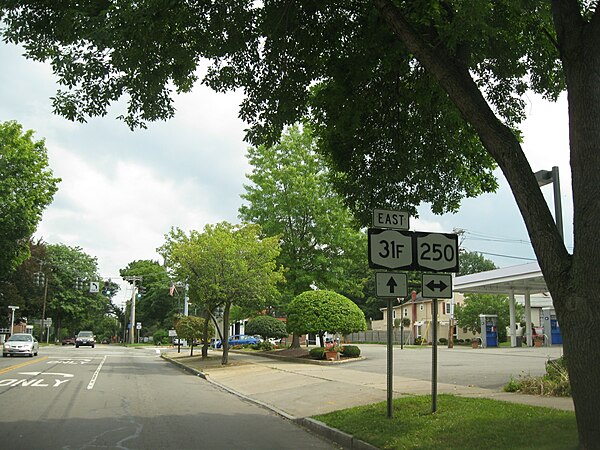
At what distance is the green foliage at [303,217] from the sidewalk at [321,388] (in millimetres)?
8728

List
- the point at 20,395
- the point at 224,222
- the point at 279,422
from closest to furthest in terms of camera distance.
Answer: the point at 279,422
the point at 20,395
the point at 224,222

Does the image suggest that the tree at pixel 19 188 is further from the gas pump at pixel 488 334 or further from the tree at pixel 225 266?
the gas pump at pixel 488 334

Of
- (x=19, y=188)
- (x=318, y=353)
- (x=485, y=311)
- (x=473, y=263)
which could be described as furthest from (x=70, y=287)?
(x=473, y=263)

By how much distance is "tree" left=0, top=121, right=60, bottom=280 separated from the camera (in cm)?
3023

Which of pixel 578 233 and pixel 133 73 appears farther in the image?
pixel 133 73

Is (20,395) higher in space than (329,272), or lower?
lower

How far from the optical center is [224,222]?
1063 inches

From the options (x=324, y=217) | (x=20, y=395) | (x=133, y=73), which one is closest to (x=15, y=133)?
(x=324, y=217)

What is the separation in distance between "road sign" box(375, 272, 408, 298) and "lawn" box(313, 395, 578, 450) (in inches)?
77.3

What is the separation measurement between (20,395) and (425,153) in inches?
429

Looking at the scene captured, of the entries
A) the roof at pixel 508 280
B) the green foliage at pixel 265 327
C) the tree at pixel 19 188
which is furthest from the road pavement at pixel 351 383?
the tree at pixel 19 188

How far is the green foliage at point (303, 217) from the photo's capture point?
3047 centimetres

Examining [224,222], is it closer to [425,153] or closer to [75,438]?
[425,153]

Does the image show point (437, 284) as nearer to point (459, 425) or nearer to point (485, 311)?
point (459, 425)
